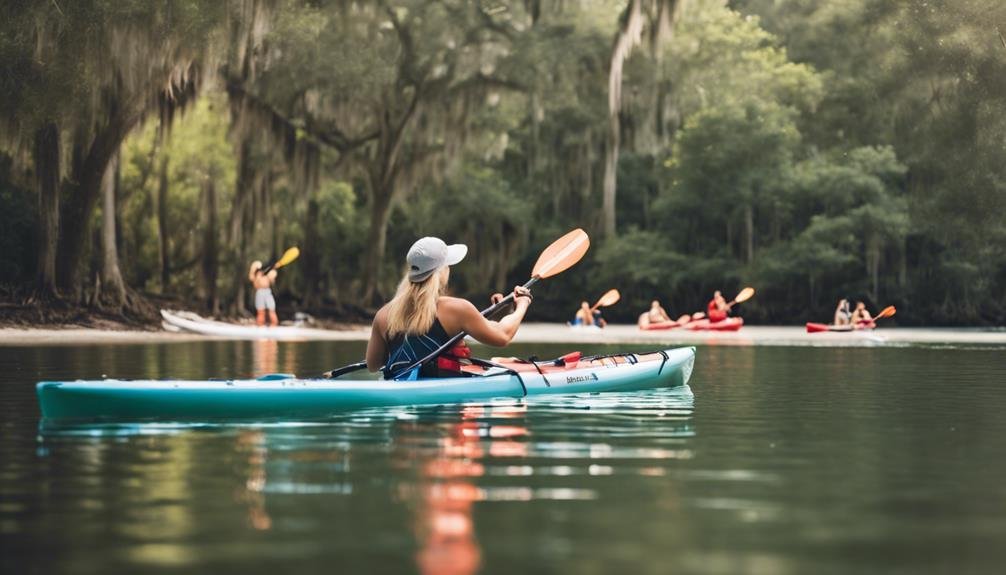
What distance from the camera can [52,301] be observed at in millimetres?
30531

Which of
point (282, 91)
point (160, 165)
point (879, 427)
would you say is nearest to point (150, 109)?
point (282, 91)

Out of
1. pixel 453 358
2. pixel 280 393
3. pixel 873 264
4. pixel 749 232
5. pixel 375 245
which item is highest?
pixel 749 232

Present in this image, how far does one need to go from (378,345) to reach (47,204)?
20.0 m

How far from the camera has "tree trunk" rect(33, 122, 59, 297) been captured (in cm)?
3030

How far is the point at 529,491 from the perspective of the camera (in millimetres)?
7137

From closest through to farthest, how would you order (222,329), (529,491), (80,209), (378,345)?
(529,491) < (378,345) < (80,209) < (222,329)

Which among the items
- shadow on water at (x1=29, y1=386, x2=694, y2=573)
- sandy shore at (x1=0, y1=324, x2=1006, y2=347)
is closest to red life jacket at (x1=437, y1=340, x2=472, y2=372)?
shadow on water at (x1=29, y1=386, x2=694, y2=573)

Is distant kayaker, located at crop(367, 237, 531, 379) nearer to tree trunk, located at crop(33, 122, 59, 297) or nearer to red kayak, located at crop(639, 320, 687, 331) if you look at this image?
tree trunk, located at crop(33, 122, 59, 297)

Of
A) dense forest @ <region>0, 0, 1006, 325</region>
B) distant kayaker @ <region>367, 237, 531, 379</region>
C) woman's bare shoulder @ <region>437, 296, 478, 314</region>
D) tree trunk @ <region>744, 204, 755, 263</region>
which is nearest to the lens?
distant kayaker @ <region>367, 237, 531, 379</region>

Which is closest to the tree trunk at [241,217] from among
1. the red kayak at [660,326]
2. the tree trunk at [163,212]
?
the tree trunk at [163,212]

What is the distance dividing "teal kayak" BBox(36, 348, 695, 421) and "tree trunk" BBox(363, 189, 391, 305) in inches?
1139

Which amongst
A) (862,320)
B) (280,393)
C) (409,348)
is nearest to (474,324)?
(409,348)

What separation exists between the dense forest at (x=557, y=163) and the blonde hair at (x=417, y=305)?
18.6m

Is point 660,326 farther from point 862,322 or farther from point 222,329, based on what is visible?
point 222,329
